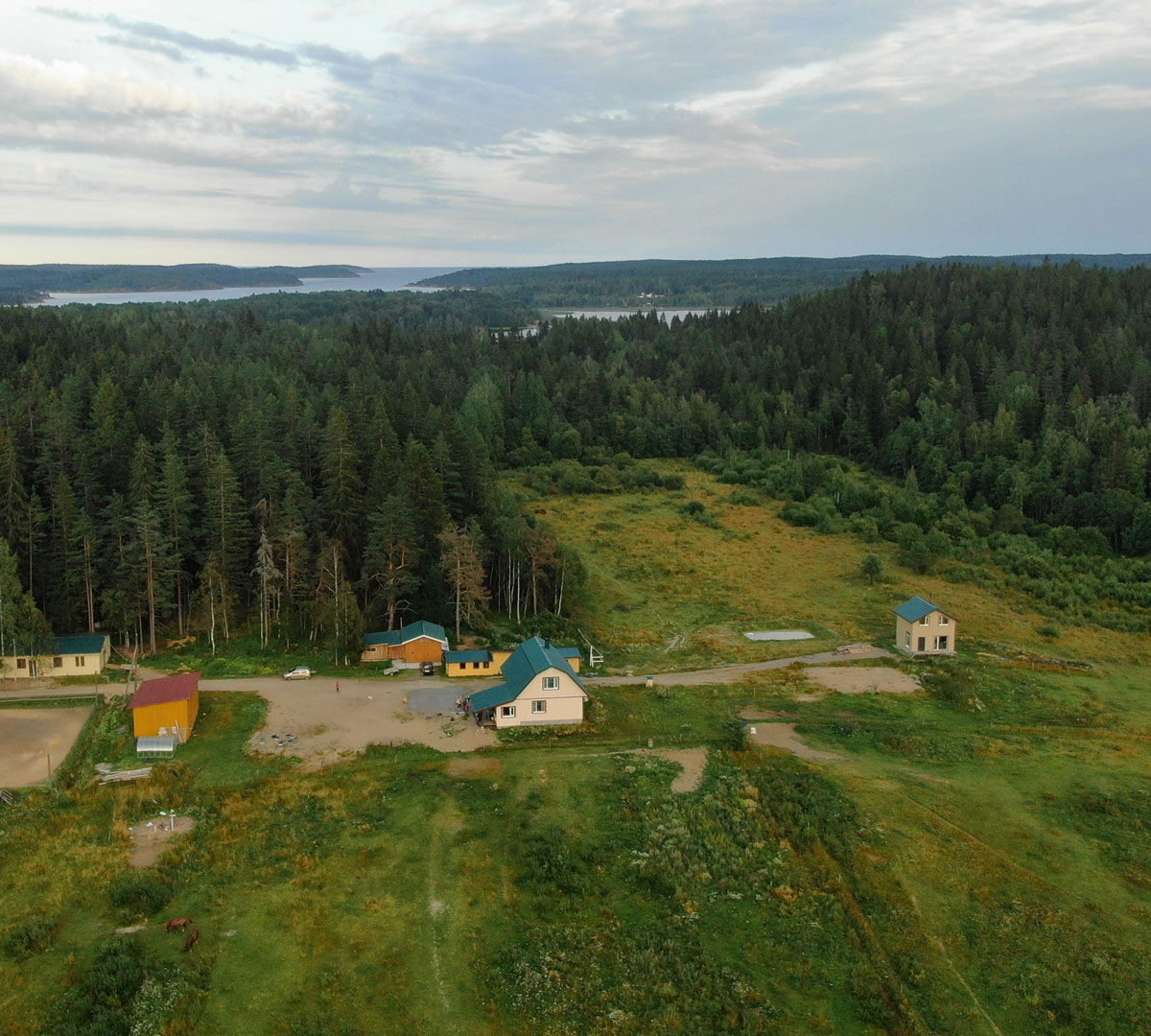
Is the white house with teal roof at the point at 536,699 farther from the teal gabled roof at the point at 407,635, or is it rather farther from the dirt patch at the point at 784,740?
the teal gabled roof at the point at 407,635

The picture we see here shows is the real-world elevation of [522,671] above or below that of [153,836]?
above

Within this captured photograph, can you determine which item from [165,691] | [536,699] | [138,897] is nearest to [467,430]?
[536,699]

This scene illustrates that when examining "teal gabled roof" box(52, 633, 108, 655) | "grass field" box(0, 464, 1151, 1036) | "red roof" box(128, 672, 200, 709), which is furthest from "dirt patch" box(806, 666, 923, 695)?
"teal gabled roof" box(52, 633, 108, 655)

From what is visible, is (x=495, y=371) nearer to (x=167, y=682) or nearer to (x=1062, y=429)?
(x=1062, y=429)

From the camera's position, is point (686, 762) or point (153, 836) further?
point (686, 762)

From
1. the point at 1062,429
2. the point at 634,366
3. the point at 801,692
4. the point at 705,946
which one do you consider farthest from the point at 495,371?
the point at 705,946

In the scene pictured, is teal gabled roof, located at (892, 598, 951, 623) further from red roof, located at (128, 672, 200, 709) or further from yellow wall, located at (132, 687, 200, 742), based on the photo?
yellow wall, located at (132, 687, 200, 742)

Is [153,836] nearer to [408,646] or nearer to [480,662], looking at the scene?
[408,646]
